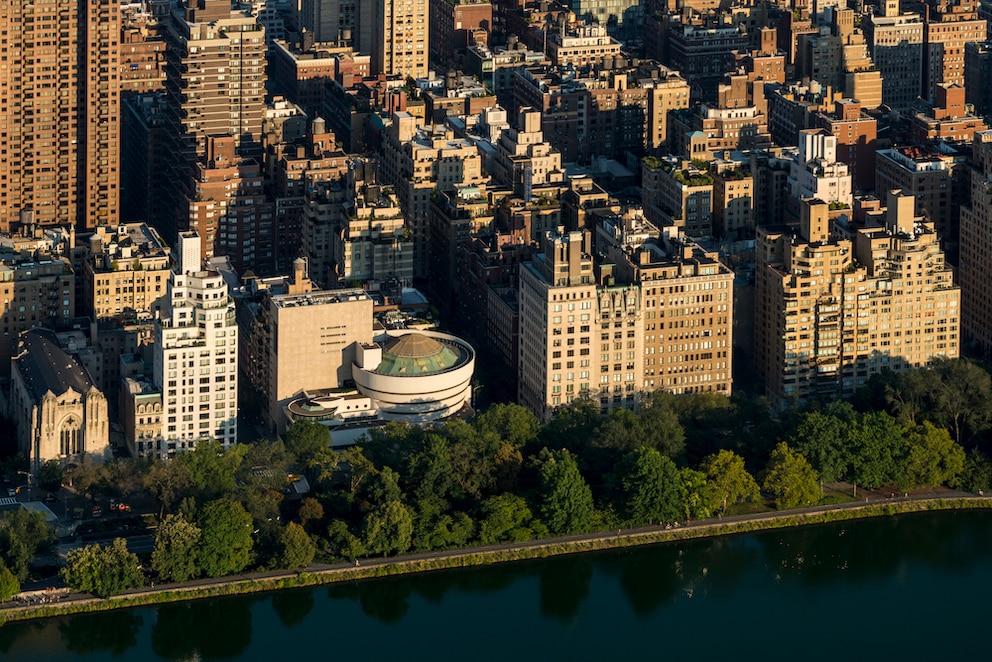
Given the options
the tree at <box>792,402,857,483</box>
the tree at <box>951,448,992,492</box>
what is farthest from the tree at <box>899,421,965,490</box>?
the tree at <box>792,402,857,483</box>

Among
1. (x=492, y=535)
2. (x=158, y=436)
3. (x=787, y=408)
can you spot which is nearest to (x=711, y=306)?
(x=787, y=408)

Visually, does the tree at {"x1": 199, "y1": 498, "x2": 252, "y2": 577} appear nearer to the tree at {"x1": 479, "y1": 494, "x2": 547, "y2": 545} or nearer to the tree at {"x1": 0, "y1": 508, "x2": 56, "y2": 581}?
the tree at {"x1": 0, "y1": 508, "x2": 56, "y2": 581}

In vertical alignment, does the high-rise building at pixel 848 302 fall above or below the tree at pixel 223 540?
above

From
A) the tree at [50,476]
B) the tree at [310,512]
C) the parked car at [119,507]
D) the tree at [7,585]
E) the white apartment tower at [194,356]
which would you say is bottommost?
the tree at [7,585]

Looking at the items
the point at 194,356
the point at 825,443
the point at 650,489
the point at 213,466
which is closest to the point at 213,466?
the point at 213,466

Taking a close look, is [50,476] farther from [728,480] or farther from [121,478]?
[728,480]

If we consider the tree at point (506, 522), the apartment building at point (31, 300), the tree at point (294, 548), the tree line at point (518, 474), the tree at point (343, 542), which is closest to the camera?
the tree at point (294, 548)

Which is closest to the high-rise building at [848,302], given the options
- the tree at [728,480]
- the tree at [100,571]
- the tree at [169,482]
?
the tree at [728,480]

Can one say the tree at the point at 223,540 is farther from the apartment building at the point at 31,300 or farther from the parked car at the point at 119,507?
the apartment building at the point at 31,300
